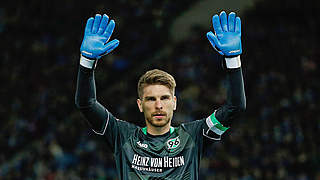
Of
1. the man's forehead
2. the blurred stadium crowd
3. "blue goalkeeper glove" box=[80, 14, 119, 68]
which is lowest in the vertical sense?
the blurred stadium crowd

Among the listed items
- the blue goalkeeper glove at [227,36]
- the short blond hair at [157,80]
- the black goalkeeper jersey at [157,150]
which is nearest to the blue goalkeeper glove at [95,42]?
the short blond hair at [157,80]

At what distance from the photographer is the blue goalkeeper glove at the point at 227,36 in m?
2.93

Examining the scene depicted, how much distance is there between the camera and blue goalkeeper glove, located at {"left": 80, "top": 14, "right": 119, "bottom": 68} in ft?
9.50

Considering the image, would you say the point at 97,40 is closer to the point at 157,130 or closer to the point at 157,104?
the point at 157,104

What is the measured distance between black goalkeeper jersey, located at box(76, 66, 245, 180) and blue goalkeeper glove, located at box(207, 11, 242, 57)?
152mm

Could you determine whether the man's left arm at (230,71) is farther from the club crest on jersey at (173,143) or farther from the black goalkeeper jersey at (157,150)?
the club crest on jersey at (173,143)

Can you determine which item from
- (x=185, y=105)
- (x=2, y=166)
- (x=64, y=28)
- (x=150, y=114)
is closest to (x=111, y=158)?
(x=185, y=105)

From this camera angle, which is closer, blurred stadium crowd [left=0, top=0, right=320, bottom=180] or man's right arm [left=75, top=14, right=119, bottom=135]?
man's right arm [left=75, top=14, right=119, bottom=135]

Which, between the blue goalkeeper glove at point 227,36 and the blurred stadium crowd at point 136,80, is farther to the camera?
the blurred stadium crowd at point 136,80

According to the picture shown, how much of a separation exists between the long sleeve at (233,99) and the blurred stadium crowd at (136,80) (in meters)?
5.73

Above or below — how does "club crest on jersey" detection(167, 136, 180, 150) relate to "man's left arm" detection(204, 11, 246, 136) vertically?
below

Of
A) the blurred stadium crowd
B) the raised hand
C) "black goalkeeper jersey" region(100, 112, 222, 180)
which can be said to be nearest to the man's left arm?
"black goalkeeper jersey" region(100, 112, 222, 180)

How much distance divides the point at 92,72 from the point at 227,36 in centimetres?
99

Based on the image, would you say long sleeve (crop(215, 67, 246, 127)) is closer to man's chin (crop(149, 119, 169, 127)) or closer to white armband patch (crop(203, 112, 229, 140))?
white armband patch (crop(203, 112, 229, 140))
